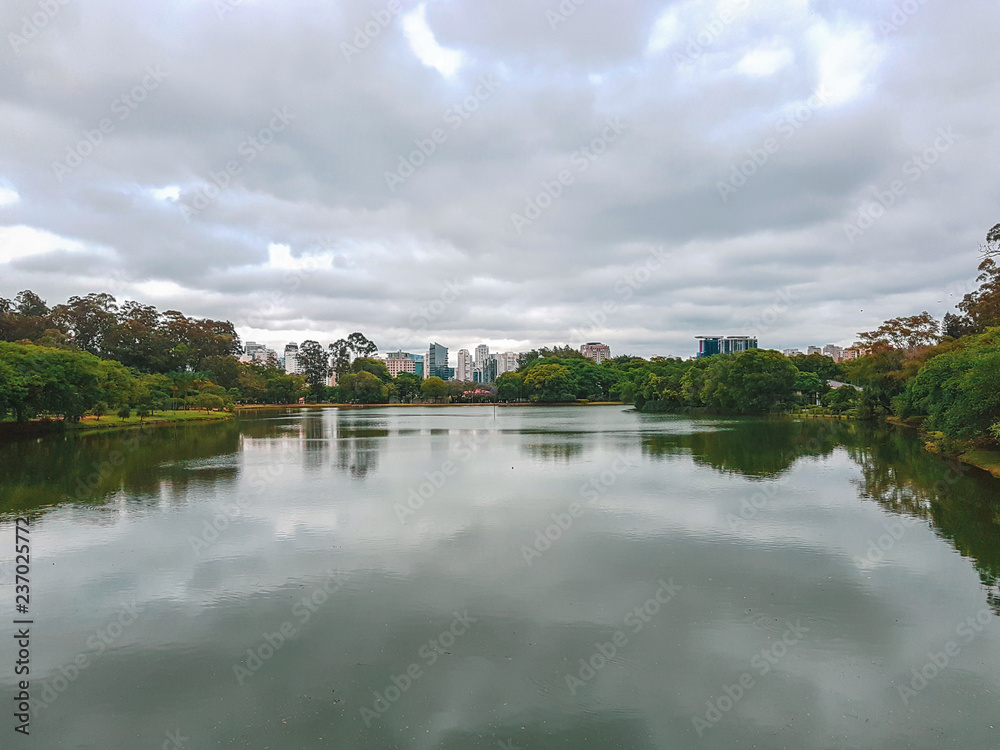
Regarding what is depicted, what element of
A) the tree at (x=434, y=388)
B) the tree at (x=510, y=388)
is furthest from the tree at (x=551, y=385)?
the tree at (x=434, y=388)

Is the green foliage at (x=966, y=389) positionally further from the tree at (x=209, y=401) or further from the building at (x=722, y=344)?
the building at (x=722, y=344)

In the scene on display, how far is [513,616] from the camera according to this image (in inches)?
295

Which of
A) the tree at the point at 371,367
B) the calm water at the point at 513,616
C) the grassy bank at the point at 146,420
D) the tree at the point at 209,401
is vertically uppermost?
the tree at the point at 371,367

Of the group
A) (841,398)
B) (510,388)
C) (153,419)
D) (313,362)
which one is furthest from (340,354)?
(841,398)

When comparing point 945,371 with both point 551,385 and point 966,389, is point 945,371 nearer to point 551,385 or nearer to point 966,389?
point 966,389

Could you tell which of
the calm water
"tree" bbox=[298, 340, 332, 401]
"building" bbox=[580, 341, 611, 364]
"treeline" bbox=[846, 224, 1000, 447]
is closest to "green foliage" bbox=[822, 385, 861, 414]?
"treeline" bbox=[846, 224, 1000, 447]

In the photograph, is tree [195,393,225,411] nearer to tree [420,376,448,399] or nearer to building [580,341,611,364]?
tree [420,376,448,399]

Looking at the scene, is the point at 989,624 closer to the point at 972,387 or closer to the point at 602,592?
the point at 602,592

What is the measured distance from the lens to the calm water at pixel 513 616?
5.36 metres

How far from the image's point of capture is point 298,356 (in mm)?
97500

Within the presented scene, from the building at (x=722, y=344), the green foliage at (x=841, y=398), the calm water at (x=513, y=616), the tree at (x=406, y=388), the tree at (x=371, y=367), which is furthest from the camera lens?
the building at (x=722, y=344)

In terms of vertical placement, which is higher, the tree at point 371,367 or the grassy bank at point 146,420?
the tree at point 371,367

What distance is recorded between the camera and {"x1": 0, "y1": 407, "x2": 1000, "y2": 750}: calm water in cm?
536

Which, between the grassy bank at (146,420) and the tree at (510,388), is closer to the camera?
the grassy bank at (146,420)
